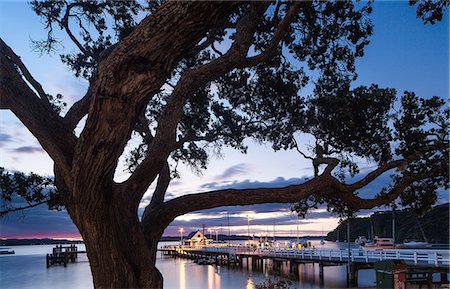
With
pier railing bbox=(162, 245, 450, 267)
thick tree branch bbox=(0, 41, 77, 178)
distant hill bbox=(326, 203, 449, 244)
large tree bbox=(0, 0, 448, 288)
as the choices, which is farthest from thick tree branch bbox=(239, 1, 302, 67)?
distant hill bbox=(326, 203, 449, 244)

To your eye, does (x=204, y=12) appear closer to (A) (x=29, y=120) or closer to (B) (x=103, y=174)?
(B) (x=103, y=174)

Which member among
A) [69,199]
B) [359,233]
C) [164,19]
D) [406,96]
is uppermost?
[406,96]

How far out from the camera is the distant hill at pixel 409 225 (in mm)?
101750

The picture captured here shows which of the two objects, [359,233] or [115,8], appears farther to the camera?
[359,233]

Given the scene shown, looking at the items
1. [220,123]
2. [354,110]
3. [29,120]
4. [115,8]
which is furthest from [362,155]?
[29,120]

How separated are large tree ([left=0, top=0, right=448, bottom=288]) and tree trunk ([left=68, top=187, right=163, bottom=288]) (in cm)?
2

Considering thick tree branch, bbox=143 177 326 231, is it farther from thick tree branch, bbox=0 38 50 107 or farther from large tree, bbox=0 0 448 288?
thick tree branch, bbox=0 38 50 107

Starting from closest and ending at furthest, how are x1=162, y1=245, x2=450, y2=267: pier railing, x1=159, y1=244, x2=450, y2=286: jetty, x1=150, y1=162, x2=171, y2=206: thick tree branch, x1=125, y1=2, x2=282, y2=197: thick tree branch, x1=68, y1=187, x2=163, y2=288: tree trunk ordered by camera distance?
x1=68, y1=187, x2=163, y2=288: tree trunk → x1=125, y1=2, x2=282, y2=197: thick tree branch → x1=150, y1=162, x2=171, y2=206: thick tree branch → x1=159, y1=244, x2=450, y2=286: jetty → x1=162, y1=245, x2=450, y2=267: pier railing

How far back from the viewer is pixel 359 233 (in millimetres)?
143125

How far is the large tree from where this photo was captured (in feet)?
12.9

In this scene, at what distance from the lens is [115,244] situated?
5527 mm

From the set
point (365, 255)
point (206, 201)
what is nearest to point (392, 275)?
point (206, 201)

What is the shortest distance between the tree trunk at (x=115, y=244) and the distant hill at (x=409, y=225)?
86557 mm

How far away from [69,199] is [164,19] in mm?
3290
